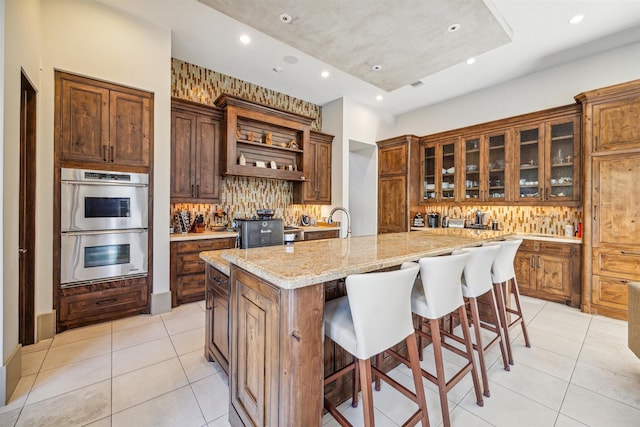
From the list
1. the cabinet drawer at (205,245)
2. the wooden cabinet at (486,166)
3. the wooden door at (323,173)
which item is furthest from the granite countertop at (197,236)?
the wooden cabinet at (486,166)

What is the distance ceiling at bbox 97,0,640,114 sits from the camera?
1898 millimetres

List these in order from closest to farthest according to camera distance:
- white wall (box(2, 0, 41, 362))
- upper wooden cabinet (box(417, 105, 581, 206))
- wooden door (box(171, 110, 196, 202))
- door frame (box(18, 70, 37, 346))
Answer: white wall (box(2, 0, 41, 362)), door frame (box(18, 70, 37, 346)), wooden door (box(171, 110, 196, 202)), upper wooden cabinet (box(417, 105, 581, 206))

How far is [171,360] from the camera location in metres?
2.28

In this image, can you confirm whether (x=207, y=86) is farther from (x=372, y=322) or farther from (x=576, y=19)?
(x=576, y=19)

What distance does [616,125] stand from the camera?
10.4ft

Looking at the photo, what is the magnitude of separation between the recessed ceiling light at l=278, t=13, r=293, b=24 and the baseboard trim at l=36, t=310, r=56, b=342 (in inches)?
136

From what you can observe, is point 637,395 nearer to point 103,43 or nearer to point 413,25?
point 413,25

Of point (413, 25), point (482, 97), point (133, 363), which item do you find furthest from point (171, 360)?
point (482, 97)

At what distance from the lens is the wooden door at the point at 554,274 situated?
363 cm

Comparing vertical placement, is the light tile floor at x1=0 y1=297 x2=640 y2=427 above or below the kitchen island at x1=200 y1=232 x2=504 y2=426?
below

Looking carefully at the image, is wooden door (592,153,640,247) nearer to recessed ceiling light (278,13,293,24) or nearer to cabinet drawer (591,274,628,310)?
cabinet drawer (591,274,628,310)

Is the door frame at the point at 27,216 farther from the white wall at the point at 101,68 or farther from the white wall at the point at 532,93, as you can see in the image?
the white wall at the point at 532,93

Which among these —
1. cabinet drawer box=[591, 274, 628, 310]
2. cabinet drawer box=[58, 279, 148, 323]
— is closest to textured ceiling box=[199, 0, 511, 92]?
cabinet drawer box=[58, 279, 148, 323]

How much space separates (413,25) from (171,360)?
3.33 meters
